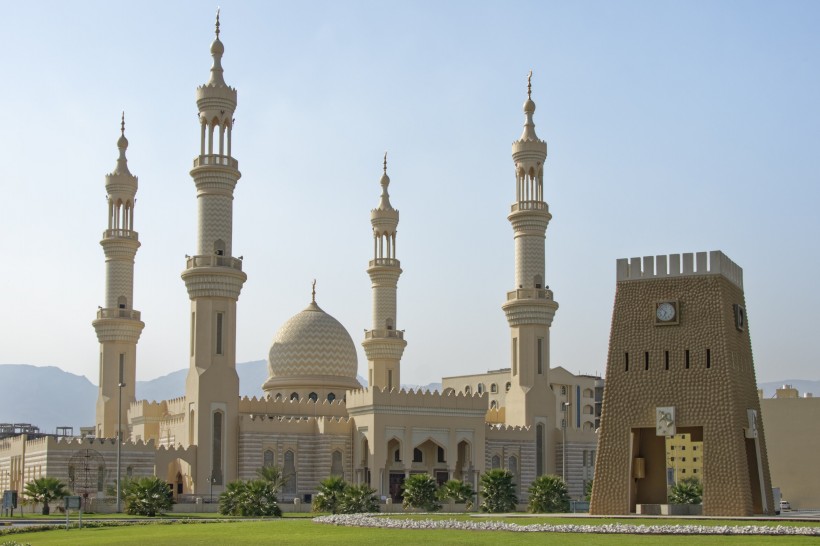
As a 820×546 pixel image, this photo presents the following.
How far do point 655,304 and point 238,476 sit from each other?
103 ft

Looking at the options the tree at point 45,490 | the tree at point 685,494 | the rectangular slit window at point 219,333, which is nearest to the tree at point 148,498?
the tree at point 45,490

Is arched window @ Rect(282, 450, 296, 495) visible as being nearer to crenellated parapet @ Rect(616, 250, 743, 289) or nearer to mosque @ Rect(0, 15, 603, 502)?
mosque @ Rect(0, 15, 603, 502)

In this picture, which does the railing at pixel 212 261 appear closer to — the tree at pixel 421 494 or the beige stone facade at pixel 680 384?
the tree at pixel 421 494

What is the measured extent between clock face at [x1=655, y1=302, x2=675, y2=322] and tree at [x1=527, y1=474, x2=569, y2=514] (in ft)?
57.0

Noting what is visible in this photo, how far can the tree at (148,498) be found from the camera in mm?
55406

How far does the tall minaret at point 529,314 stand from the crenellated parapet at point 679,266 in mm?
29983

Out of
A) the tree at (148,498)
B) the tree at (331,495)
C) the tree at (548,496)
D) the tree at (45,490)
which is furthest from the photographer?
the tree at (548,496)

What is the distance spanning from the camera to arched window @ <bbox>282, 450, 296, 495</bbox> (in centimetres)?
7131

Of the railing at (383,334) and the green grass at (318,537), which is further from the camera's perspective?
the railing at (383,334)

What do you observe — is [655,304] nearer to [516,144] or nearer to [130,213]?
[516,144]

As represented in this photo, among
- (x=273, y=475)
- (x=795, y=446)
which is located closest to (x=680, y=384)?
(x=273, y=475)

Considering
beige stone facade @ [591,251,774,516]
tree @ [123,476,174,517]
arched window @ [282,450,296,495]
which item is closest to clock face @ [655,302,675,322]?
beige stone facade @ [591,251,774,516]

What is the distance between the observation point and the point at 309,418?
244ft

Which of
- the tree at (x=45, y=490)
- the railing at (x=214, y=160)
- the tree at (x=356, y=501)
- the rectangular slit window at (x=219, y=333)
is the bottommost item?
the tree at (x=356, y=501)
